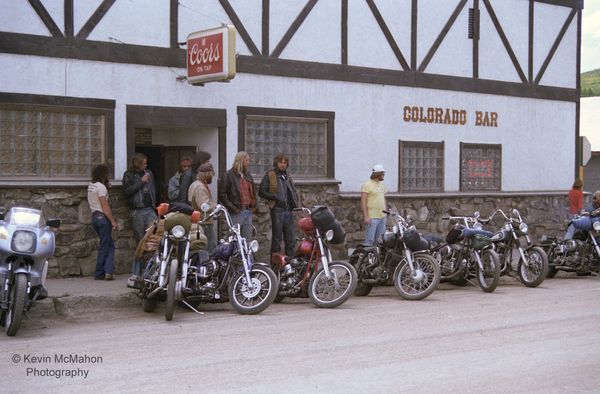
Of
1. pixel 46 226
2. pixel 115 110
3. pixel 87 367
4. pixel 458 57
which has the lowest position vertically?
pixel 87 367

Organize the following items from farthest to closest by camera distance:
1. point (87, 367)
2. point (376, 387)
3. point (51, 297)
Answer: point (51, 297), point (87, 367), point (376, 387)

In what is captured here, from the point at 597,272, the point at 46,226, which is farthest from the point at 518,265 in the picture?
the point at 46,226

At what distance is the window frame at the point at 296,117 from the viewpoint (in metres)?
14.9

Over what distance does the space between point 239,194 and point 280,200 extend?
925 mm

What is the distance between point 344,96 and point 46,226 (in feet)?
25.2

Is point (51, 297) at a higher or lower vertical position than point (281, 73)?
lower

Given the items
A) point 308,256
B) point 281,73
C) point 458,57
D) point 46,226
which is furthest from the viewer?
point 458,57

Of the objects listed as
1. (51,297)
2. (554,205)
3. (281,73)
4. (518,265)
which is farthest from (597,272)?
(51,297)

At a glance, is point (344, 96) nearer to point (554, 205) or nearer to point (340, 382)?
point (554, 205)

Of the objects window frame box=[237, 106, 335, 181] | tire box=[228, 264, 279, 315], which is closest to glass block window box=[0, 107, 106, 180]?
window frame box=[237, 106, 335, 181]

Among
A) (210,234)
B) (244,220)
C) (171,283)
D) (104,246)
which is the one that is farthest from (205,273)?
(104,246)

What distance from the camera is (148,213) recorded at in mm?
13375

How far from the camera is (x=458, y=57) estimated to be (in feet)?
59.7

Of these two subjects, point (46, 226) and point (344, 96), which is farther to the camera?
point (344, 96)
